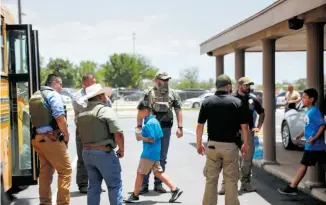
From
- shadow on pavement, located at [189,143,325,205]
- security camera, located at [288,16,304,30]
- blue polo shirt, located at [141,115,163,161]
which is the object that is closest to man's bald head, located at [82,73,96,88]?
blue polo shirt, located at [141,115,163,161]

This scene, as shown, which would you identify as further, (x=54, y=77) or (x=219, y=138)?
(x=54, y=77)

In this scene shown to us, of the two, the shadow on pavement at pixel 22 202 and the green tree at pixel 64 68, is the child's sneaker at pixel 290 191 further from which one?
the green tree at pixel 64 68

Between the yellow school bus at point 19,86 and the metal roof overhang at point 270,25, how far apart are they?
4.00m

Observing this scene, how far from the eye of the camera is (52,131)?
6492 mm

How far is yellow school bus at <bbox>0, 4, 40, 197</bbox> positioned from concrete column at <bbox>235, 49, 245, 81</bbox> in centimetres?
572

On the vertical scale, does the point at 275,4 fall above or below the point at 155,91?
above

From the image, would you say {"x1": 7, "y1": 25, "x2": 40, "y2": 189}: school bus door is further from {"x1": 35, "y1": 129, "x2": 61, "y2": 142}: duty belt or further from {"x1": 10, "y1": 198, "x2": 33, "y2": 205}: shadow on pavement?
{"x1": 35, "y1": 129, "x2": 61, "y2": 142}: duty belt

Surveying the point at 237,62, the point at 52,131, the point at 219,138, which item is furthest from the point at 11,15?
the point at 237,62

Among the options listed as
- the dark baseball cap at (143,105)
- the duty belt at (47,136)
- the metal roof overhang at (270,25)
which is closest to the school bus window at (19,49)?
the duty belt at (47,136)

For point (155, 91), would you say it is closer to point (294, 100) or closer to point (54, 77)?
point (54, 77)

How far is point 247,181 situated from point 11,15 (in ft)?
15.2

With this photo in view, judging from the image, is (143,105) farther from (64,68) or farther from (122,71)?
(64,68)

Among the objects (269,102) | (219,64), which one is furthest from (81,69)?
(269,102)

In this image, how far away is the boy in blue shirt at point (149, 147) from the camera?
273 inches
